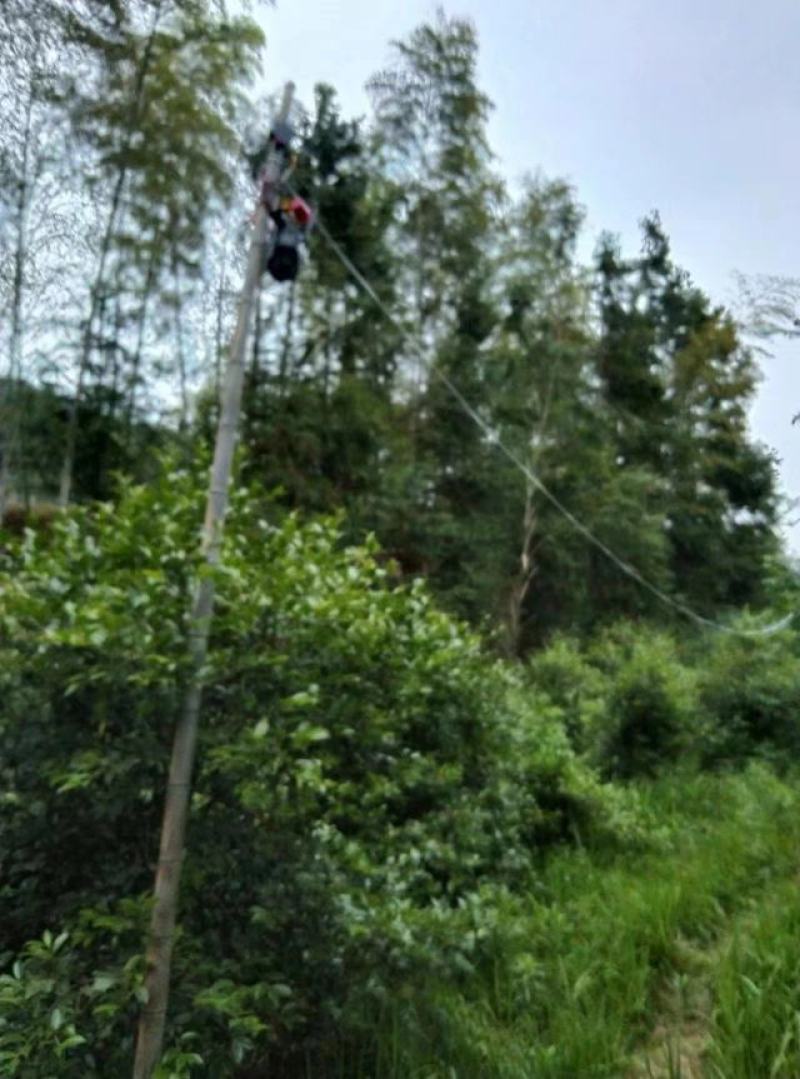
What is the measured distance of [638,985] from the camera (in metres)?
3.13

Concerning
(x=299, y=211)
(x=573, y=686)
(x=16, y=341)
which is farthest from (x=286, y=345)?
(x=299, y=211)

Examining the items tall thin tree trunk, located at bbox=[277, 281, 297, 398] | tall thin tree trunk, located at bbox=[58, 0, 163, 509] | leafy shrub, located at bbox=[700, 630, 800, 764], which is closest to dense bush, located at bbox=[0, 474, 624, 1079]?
tall thin tree trunk, located at bbox=[58, 0, 163, 509]

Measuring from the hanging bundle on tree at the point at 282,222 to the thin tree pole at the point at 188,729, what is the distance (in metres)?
0.02

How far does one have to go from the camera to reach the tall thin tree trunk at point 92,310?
18.4ft

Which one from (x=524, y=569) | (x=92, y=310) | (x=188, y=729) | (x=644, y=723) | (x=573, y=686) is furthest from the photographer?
(x=524, y=569)

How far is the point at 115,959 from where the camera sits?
2.27 m

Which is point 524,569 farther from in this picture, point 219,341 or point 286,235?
point 286,235

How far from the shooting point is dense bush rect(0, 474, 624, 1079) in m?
2.26

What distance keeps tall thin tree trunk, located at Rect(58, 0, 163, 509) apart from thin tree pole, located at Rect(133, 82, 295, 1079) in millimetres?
3321

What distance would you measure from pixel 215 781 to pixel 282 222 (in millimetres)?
1304

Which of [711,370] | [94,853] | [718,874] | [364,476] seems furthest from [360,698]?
[364,476]

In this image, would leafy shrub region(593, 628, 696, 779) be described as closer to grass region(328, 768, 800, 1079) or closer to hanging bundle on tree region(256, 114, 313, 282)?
grass region(328, 768, 800, 1079)

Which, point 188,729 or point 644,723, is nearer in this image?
→ point 188,729

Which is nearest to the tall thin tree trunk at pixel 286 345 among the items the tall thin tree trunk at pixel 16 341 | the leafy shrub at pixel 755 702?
the tall thin tree trunk at pixel 16 341
